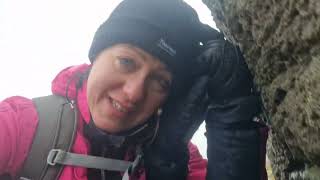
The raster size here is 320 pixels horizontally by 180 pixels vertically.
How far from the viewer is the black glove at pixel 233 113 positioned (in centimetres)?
291

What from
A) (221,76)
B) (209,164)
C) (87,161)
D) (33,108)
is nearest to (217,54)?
(221,76)

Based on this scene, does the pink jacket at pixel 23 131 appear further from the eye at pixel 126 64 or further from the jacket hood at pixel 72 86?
the eye at pixel 126 64

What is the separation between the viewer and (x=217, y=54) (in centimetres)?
298

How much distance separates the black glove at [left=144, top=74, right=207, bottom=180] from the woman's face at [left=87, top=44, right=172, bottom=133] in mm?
179

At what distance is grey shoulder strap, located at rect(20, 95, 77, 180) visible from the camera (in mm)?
3098

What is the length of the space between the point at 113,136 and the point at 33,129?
0.69m

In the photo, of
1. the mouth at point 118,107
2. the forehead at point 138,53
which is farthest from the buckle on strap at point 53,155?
the forehead at point 138,53

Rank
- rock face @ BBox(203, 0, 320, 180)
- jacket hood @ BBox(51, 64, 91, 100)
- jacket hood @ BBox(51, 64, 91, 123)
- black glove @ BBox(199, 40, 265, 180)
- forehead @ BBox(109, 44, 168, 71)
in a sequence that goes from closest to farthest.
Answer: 1. rock face @ BBox(203, 0, 320, 180)
2. black glove @ BBox(199, 40, 265, 180)
3. forehead @ BBox(109, 44, 168, 71)
4. jacket hood @ BBox(51, 64, 91, 123)
5. jacket hood @ BBox(51, 64, 91, 100)

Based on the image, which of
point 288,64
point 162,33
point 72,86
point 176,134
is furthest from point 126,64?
point 288,64

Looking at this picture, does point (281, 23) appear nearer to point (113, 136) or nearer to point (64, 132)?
point (113, 136)

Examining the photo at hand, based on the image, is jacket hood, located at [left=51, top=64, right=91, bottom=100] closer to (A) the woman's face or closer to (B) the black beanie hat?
(B) the black beanie hat

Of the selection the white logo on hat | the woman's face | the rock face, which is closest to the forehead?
the woman's face

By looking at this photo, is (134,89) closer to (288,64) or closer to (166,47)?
(166,47)

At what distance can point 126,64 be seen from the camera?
3.19 m
